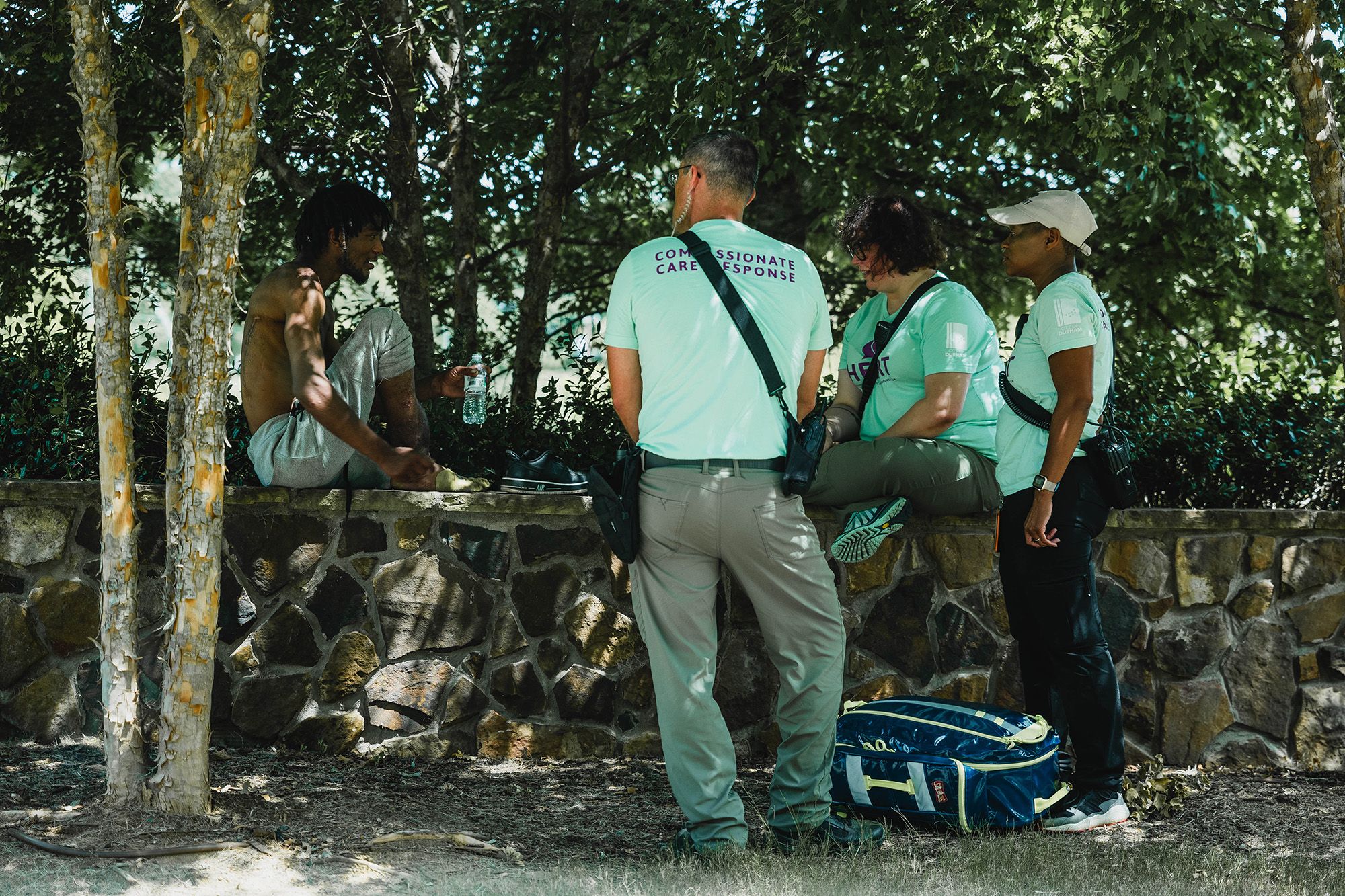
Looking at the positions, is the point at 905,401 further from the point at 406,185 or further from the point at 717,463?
the point at 406,185

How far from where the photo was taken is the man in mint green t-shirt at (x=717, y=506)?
334 centimetres

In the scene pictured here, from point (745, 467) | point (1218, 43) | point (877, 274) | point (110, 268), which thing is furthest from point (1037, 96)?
point (110, 268)

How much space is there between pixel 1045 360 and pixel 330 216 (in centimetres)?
257

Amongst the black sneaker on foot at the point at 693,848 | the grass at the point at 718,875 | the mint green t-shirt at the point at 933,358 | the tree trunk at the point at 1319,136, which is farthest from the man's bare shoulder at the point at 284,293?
the tree trunk at the point at 1319,136

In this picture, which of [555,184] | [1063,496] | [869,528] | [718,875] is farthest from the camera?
[555,184]

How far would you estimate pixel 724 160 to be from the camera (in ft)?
11.5

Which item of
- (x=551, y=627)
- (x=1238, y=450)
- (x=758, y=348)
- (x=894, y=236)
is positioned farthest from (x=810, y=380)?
(x=1238, y=450)

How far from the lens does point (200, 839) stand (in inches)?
133

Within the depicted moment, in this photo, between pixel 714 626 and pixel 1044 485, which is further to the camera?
pixel 1044 485

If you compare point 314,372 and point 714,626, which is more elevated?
point 314,372

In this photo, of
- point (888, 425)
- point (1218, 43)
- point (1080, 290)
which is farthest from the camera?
point (1218, 43)

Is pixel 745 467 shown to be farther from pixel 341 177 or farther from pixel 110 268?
pixel 341 177

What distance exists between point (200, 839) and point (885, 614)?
2.58 m

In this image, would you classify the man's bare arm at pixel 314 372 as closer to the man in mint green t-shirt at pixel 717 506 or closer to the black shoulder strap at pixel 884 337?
the man in mint green t-shirt at pixel 717 506
